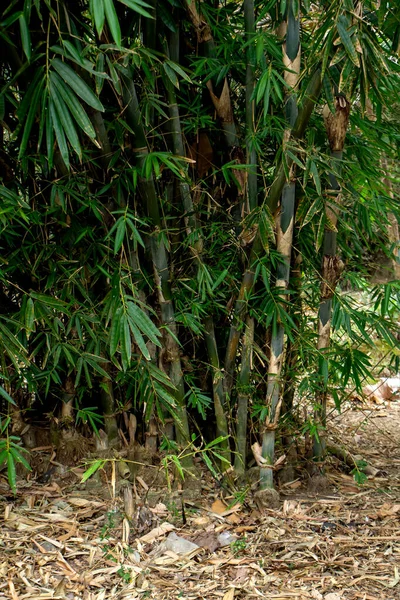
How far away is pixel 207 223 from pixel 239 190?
16cm

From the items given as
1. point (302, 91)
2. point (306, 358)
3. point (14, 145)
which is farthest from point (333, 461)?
point (14, 145)

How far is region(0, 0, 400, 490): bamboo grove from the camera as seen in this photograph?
6.70 ft

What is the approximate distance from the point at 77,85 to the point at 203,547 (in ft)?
4.51

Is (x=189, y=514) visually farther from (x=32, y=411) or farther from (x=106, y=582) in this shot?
(x=32, y=411)

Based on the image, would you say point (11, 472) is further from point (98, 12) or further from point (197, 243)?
point (98, 12)

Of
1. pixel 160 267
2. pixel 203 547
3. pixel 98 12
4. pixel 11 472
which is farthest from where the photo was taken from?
pixel 160 267

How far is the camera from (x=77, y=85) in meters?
1.67

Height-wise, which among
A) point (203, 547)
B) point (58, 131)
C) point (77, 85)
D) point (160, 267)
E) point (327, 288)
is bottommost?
point (203, 547)

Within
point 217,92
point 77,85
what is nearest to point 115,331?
point 77,85

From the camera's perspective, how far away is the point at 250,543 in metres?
2.16

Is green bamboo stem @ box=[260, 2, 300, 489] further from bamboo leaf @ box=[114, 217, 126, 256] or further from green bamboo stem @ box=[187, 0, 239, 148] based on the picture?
bamboo leaf @ box=[114, 217, 126, 256]

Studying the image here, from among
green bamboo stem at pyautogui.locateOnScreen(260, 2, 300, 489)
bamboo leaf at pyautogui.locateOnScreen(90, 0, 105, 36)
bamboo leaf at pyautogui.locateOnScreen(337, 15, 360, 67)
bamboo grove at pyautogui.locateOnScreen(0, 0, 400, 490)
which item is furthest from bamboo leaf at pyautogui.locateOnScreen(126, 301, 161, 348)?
bamboo leaf at pyautogui.locateOnScreen(337, 15, 360, 67)

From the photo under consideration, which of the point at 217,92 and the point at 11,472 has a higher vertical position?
the point at 217,92

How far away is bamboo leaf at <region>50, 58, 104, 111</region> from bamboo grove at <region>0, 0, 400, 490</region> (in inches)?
9.9
